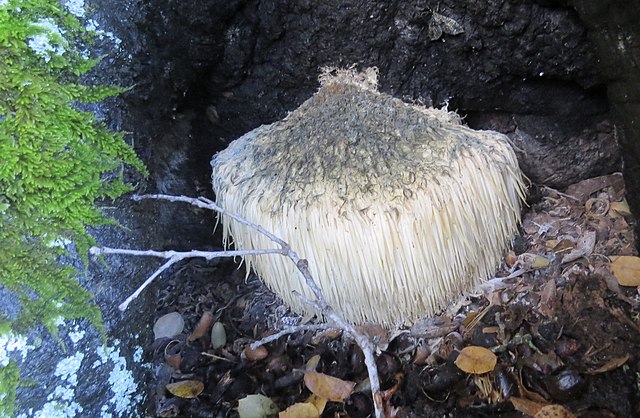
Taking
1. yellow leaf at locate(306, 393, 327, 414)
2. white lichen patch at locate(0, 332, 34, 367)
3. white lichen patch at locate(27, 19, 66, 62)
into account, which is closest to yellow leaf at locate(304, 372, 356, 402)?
yellow leaf at locate(306, 393, 327, 414)

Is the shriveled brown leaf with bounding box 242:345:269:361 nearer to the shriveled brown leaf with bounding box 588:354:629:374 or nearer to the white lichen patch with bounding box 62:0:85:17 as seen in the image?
the shriveled brown leaf with bounding box 588:354:629:374

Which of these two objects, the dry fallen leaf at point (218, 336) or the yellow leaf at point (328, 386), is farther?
the dry fallen leaf at point (218, 336)

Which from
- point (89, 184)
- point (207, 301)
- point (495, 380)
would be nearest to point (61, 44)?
point (89, 184)

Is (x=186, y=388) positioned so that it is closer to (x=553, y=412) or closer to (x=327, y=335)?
(x=327, y=335)

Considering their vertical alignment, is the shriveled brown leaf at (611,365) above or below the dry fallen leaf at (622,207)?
below

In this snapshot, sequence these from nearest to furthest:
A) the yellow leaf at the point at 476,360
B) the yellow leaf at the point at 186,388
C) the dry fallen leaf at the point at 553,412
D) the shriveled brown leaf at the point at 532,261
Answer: the dry fallen leaf at the point at 553,412 < the yellow leaf at the point at 476,360 < the yellow leaf at the point at 186,388 < the shriveled brown leaf at the point at 532,261

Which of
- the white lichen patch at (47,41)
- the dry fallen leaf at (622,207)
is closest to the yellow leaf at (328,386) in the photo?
the dry fallen leaf at (622,207)

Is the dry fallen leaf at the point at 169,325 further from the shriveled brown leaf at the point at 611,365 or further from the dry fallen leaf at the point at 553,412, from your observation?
the shriveled brown leaf at the point at 611,365
